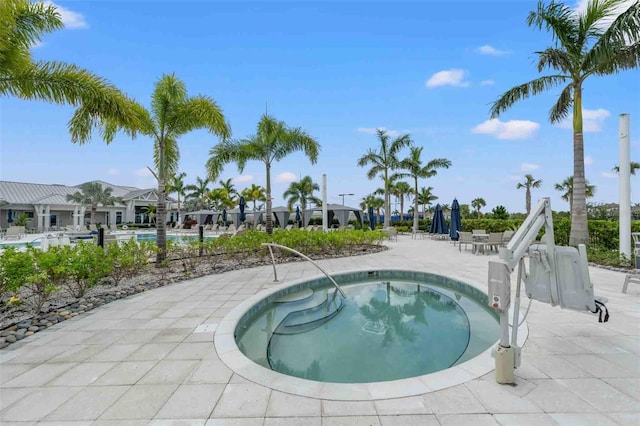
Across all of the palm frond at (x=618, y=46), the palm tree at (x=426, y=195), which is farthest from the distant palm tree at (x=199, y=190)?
the palm frond at (x=618, y=46)

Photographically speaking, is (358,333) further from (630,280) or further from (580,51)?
(580,51)

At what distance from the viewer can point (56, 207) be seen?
28.2 meters

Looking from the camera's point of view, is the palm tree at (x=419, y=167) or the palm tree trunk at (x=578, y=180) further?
the palm tree at (x=419, y=167)

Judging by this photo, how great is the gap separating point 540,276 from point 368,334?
107 inches

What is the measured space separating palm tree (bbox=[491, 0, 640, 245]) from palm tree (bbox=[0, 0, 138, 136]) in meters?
12.5

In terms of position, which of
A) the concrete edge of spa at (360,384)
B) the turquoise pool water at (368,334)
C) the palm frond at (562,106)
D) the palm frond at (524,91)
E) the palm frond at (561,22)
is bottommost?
the turquoise pool water at (368,334)

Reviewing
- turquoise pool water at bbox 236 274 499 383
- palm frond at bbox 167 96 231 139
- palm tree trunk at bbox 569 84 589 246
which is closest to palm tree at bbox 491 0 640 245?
palm tree trunk at bbox 569 84 589 246

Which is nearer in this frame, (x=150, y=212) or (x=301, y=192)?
(x=301, y=192)

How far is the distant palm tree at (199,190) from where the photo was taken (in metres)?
43.6

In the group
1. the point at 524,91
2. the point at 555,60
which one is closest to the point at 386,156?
the point at 524,91

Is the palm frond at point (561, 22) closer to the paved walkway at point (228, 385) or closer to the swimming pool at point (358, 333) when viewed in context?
the swimming pool at point (358, 333)

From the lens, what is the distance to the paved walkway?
6.91 feet

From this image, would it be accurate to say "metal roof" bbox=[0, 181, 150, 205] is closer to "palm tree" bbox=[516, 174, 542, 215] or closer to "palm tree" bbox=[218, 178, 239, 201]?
"palm tree" bbox=[218, 178, 239, 201]

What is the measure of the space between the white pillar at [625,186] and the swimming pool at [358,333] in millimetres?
5619
